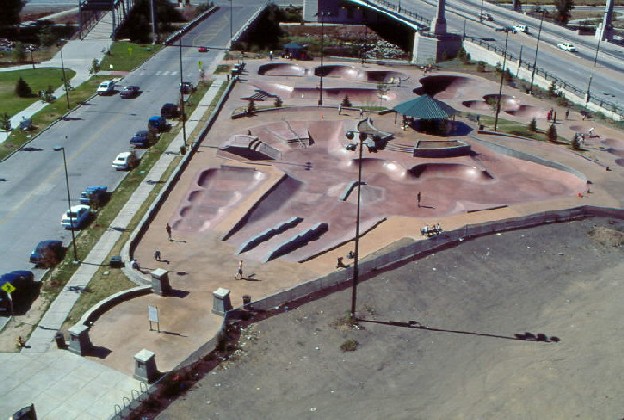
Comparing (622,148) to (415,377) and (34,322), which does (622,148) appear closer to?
(415,377)

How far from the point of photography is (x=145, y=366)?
28312 mm

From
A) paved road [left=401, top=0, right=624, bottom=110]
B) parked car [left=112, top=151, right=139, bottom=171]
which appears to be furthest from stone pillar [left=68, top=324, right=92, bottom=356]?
paved road [left=401, top=0, right=624, bottom=110]

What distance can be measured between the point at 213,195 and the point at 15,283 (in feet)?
56.6

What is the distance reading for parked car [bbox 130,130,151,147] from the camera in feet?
205

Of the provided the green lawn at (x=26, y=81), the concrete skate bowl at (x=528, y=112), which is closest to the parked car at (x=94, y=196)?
the green lawn at (x=26, y=81)

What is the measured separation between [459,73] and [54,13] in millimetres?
84842

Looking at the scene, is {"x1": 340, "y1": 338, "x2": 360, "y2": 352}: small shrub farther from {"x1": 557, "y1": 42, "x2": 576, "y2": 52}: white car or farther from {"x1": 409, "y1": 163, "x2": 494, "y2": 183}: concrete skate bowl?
{"x1": 557, "y1": 42, "x2": 576, "y2": 52}: white car

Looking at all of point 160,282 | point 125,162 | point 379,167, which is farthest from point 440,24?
point 160,282

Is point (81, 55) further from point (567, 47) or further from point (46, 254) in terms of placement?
point (567, 47)

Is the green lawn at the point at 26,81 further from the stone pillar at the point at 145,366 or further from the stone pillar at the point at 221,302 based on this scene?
the stone pillar at the point at 145,366

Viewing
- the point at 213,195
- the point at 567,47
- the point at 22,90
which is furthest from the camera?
the point at 567,47

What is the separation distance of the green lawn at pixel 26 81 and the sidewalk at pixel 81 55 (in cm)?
122

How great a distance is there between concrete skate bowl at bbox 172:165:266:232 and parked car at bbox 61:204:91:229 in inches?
268

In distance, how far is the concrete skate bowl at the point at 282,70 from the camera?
300 feet
